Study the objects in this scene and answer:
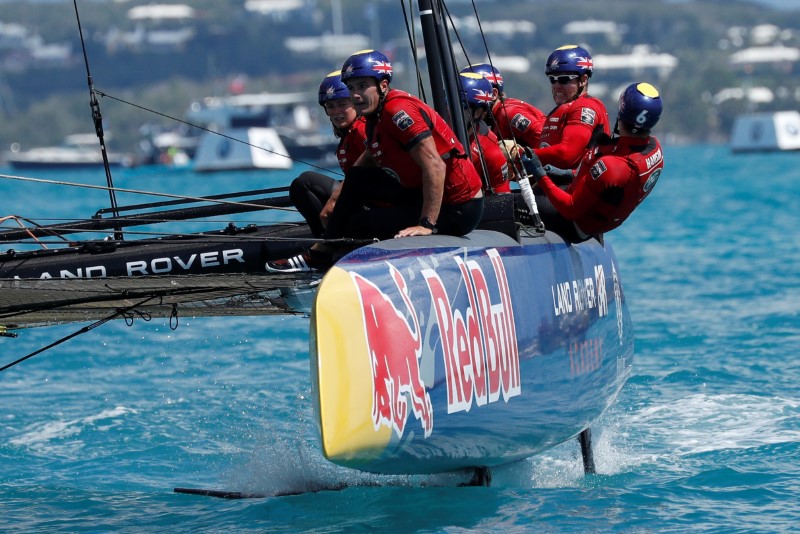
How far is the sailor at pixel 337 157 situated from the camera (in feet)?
20.9

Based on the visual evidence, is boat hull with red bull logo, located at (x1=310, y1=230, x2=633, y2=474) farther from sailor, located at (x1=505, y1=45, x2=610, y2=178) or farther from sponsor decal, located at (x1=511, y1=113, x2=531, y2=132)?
sponsor decal, located at (x1=511, y1=113, x2=531, y2=132)

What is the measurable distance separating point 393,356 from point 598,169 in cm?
177

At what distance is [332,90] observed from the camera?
6676 millimetres

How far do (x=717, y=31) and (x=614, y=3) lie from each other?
19.7 meters

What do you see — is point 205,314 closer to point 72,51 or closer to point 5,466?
point 5,466

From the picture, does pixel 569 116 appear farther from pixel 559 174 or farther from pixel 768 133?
pixel 768 133

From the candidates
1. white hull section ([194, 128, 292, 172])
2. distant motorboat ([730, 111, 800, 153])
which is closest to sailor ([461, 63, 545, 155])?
white hull section ([194, 128, 292, 172])

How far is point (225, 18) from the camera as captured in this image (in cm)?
14112

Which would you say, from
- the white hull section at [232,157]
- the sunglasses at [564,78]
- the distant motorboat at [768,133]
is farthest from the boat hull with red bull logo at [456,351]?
the distant motorboat at [768,133]

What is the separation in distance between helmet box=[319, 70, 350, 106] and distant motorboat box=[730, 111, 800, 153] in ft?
200

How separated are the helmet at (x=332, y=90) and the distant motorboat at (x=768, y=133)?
6108cm

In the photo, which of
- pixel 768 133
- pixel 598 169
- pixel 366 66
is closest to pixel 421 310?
pixel 366 66

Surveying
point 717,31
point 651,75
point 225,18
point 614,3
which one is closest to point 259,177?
point 651,75

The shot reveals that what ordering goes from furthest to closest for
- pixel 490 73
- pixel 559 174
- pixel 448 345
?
1. pixel 490 73
2. pixel 559 174
3. pixel 448 345
